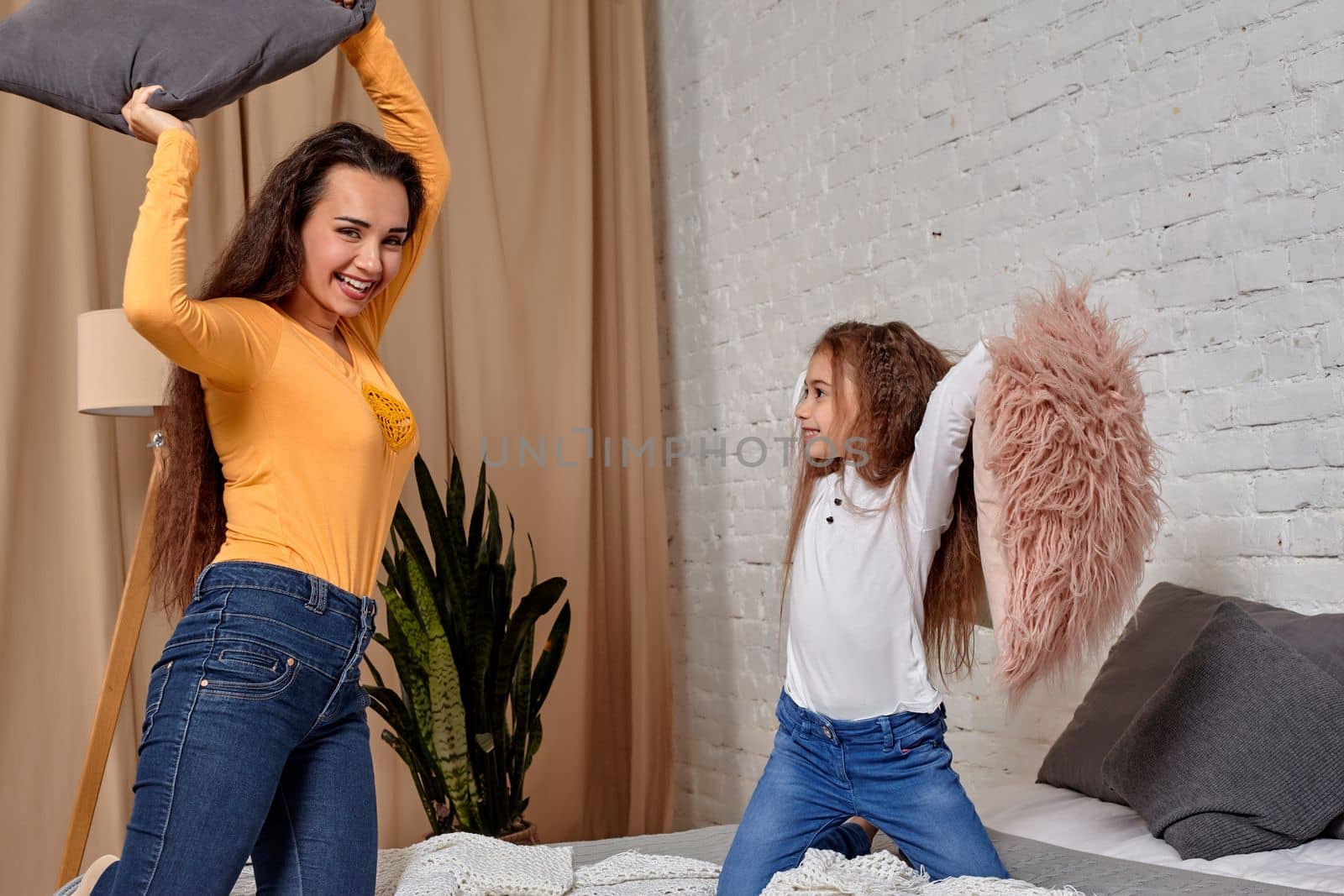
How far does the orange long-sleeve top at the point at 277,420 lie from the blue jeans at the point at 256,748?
0.05m

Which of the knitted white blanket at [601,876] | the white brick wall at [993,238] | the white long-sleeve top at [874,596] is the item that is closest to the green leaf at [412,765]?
the knitted white blanket at [601,876]

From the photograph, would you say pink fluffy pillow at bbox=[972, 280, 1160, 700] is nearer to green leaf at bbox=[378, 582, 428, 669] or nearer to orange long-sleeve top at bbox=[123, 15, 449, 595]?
orange long-sleeve top at bbox=[123, 15, 449, 595]

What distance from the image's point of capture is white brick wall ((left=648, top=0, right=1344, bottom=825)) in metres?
2.06

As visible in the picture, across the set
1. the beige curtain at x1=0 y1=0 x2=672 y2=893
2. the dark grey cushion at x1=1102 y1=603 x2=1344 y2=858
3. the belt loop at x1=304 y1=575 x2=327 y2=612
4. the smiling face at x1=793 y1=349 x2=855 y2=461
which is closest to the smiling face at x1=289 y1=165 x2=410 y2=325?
the belt loop at x1=304 y1=575 x2=327 y2=612

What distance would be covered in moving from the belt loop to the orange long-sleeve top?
0.9 inches

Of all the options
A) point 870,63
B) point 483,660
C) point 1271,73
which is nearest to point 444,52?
point 870,63

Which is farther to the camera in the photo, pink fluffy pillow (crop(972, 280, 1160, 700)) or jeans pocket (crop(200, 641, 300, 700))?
pink fluffy pillow (crop(972, 280, 1160, 700))

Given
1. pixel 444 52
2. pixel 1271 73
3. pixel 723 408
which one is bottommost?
pixel 723 408

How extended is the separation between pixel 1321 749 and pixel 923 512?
25.6 inches

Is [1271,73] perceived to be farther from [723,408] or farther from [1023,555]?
[723,408]

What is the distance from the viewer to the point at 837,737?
1815mm

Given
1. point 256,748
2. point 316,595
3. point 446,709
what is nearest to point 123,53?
point 316,595

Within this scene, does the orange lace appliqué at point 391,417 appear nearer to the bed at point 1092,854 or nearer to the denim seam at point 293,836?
the denim seam at point 293,836

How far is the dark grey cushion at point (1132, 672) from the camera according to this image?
1955 mm
